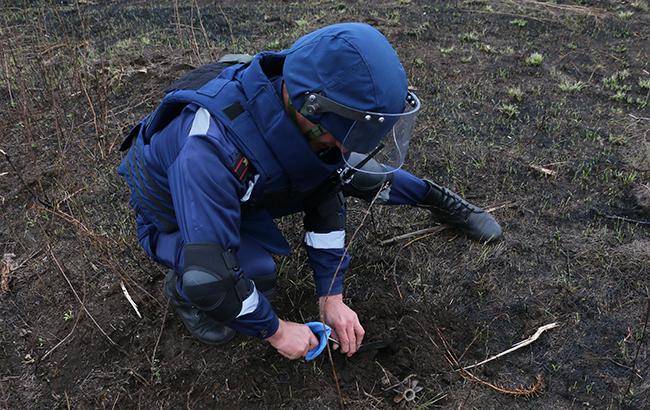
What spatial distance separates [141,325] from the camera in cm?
280

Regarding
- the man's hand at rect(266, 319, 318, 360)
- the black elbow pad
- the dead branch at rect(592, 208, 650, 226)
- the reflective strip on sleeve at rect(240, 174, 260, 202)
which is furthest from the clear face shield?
the dead branch at rect(592, 208, 650, 226)

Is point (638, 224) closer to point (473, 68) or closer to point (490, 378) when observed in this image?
point (490, 378)

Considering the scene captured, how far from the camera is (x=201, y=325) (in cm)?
259

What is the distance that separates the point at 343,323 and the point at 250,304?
0.49 metres

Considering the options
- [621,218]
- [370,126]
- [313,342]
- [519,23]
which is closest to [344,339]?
[313,342]

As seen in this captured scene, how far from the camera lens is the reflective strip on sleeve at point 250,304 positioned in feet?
6.64

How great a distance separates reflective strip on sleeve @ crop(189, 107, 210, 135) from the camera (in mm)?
1943

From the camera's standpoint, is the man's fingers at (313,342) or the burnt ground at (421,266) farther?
the burnt ground at (421,266)

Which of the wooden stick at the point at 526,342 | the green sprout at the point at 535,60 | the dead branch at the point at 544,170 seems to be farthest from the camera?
the green sprout at the point at 535,60

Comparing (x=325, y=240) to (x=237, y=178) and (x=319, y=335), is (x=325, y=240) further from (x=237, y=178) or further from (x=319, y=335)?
(x=237, y=178)

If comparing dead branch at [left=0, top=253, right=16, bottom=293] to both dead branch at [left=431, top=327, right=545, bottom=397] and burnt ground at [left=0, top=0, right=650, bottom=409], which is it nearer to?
burnt ground at [left=0, top=0, right=650, bottom=409]

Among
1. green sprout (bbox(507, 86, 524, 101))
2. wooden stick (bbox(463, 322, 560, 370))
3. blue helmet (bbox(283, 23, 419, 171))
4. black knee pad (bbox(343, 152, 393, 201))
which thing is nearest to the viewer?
blue helmet (bbox(283, 23, 419, 171))

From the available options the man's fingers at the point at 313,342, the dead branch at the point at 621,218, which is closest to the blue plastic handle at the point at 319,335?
the man's fingers at the point at 313,342

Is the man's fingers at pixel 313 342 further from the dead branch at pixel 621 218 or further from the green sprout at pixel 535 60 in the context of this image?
the green sprout at pixel 535 60
